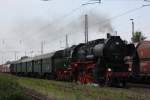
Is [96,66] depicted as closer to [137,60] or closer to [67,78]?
[137,60]

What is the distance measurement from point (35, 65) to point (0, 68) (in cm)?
6101

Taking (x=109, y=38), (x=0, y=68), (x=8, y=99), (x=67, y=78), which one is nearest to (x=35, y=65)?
(x=67, y=78)

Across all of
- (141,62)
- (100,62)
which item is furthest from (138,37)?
(100,62)

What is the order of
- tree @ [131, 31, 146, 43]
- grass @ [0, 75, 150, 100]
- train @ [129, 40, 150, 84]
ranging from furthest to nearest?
tree @ [131, 31, 146, 43] → train @ [129, 40, 150, 84] → grass @ [0, 75, 150, 100]

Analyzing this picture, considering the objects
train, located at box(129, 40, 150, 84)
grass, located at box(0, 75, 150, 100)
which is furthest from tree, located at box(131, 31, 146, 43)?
grass, located at box(0, 75, 150, 100)

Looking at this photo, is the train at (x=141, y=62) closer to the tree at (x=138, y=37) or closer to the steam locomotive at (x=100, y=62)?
the steam locomotive at (x=100, y=62)

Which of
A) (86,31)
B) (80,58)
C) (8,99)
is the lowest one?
(8,99)

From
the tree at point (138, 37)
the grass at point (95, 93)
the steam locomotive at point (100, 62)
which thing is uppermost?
the tree at point (138, 37)

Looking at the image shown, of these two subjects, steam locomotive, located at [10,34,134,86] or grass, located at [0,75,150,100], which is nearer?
grass, located at [0,75,150,100]

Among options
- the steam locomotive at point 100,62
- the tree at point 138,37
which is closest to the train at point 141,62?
the steam locomotive at point 100,62

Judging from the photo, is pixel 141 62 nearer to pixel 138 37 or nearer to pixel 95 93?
pixel 95 93

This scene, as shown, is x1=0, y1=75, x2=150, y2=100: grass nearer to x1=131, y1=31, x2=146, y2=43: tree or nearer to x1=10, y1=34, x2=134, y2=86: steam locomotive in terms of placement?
x1=10, y1=34, x2=134, y2=86: steam locomotive

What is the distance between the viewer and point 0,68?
110 meters

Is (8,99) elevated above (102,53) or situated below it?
below
